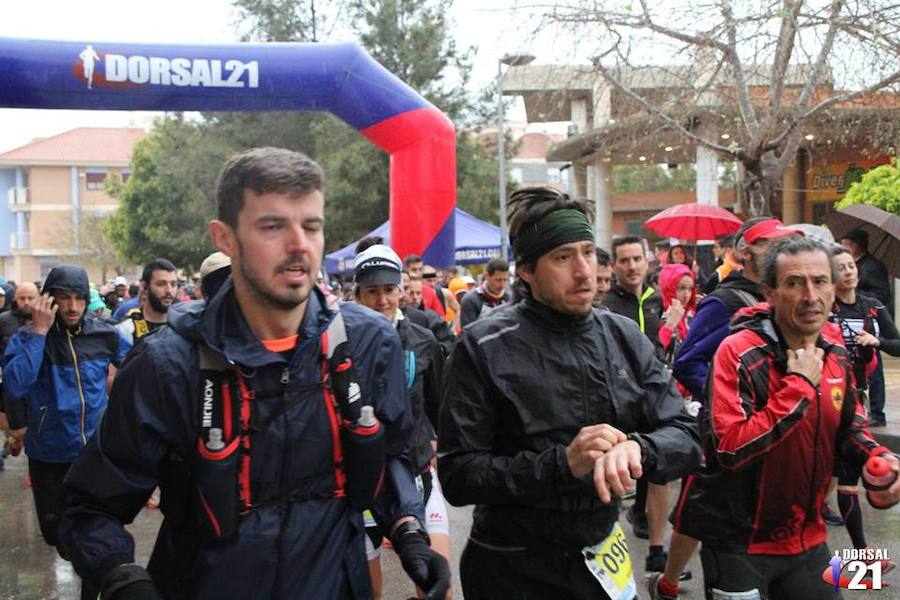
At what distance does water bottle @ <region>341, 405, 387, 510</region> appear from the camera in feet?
7.54

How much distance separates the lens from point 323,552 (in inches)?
89.8

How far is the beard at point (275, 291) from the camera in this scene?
2312 mm

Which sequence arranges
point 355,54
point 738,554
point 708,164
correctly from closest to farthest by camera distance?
point 738,554 → point 355,54 → point 708,164

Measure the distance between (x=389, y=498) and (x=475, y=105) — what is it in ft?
98.7

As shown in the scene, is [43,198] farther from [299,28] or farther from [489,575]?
[489,575]

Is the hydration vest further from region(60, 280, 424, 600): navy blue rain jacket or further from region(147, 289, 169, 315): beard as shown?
region(147, 289, 169, 315): beard

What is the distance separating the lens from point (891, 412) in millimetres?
10102

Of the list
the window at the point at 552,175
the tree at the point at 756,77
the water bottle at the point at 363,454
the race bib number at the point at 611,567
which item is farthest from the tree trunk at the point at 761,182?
the window at the point at 552,175

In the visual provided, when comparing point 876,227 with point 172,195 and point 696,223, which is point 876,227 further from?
point 172,195

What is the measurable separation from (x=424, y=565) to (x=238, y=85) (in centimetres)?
685

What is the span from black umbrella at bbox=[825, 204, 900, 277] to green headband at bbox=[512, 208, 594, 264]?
6.18 meters

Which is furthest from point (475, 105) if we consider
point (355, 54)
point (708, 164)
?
point (355, 54)

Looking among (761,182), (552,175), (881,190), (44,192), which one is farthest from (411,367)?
(552,175)

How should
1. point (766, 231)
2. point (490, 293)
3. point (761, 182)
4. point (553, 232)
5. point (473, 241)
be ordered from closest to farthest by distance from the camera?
point (553, 232) < point (766, 231) < point (490, 293) < point (761, 182) < point (473, 241)
